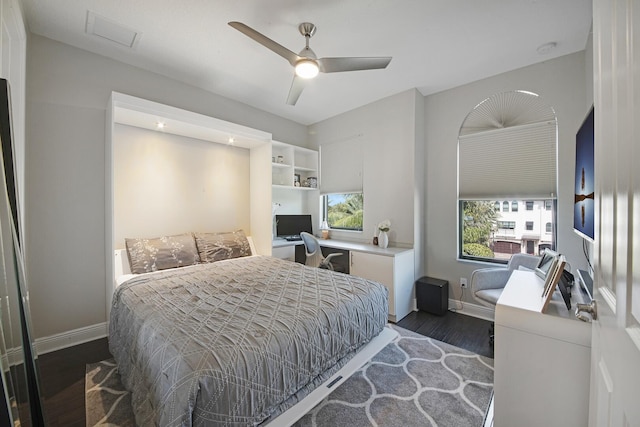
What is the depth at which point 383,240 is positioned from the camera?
3.35 m

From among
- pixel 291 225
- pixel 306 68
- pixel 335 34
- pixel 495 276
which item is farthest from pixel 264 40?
pixel 495 276

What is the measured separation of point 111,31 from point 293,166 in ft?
8.23

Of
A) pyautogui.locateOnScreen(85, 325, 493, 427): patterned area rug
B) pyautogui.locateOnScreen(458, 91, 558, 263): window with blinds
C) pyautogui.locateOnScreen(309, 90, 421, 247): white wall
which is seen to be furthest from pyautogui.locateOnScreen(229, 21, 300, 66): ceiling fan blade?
pyautogui.locateOnScreen(85, 325, 493, 427): patterned area rug

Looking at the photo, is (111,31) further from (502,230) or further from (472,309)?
(472,309)

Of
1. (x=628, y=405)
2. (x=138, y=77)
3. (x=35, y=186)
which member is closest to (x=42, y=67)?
(x=138, y=77)

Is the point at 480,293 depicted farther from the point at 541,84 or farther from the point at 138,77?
the point at 138,77

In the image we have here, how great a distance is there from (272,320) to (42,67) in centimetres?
306

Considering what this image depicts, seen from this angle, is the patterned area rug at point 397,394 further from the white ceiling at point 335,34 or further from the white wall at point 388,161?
the white ceiling at point 335,34

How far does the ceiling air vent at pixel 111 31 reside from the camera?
2.04m

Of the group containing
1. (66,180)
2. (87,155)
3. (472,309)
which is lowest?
(472,309)

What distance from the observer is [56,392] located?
5.82 feet

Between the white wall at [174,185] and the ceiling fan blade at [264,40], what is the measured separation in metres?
2.00

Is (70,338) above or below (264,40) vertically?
below

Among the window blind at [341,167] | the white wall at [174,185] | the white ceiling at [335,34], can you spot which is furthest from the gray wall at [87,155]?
the window blind at [341,167]
